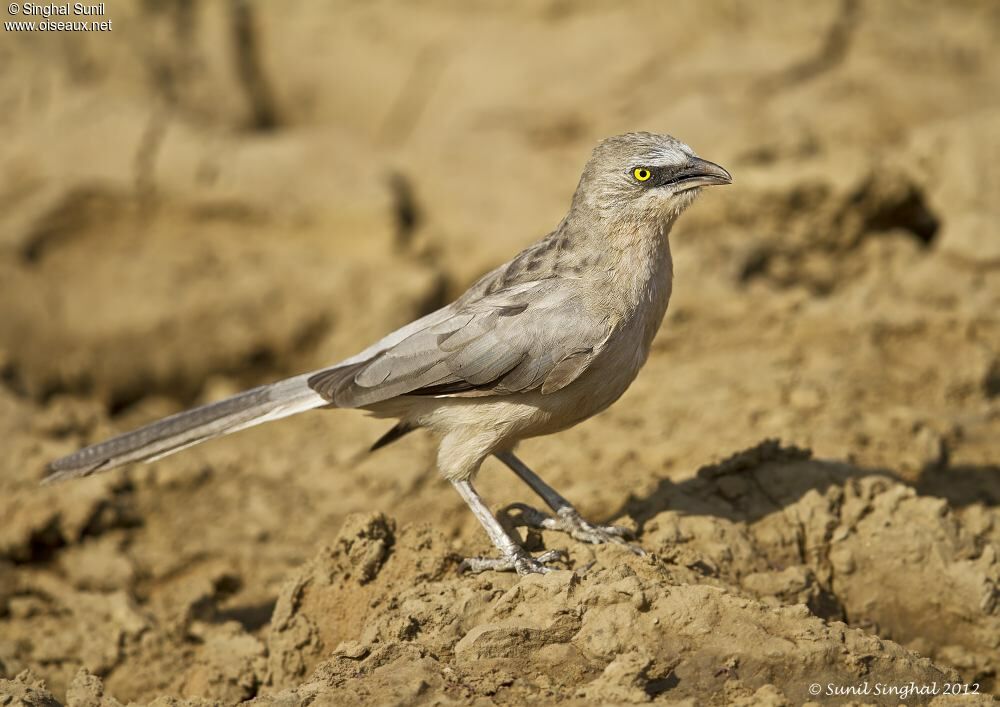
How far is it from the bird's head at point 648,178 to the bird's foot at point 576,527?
1.63 meters

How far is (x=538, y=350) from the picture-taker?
18.1 ft

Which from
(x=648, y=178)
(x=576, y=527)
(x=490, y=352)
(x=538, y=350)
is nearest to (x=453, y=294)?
(x=648, y=178)

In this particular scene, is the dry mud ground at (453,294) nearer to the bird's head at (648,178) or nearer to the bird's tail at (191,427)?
the bird's tail at (191,427)

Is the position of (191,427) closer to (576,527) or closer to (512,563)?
(512,563)

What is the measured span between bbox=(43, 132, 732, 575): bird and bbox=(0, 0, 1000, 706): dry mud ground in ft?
1.95

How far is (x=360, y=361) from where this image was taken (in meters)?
6.04

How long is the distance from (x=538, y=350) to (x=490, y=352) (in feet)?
0.87

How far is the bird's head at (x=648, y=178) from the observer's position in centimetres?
579

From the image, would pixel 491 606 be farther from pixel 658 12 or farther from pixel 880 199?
pixel 658 12

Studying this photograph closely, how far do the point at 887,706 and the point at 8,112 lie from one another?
A: 10550mm

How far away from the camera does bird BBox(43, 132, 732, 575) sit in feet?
18.2

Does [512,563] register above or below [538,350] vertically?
below

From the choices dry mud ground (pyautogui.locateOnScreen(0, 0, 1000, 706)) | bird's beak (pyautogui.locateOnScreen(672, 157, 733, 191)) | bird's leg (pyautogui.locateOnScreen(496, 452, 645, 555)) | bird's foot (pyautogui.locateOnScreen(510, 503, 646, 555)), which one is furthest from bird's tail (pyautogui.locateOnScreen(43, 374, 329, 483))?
bird's beak (pyautogui.locateOnScreen(672, 157, 733, 191))

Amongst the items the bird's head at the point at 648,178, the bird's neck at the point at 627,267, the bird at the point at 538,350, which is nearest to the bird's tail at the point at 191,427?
the bird at the point at 538,350
